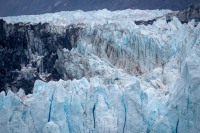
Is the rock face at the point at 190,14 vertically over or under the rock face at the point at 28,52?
over

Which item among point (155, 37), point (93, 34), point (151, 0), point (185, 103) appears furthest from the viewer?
point (151, 0)

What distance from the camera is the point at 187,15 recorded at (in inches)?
1169

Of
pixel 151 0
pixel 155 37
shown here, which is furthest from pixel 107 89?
pixel 151 0

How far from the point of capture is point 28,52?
76.8ft

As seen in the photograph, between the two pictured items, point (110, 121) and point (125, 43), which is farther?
point (125, 43)

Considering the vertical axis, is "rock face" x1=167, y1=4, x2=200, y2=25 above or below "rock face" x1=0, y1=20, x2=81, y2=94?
above

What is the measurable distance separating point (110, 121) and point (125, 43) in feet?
40.6

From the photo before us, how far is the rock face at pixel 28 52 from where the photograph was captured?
776 inches

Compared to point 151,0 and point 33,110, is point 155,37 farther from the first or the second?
point 151,0

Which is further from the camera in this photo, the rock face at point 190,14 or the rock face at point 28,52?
the rock face at point 190,14

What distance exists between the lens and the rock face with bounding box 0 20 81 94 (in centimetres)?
1972

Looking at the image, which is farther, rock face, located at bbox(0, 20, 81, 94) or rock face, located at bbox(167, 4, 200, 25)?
rock face, located at bbox(167, 4, 200, 25)

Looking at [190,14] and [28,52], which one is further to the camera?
[190,14]

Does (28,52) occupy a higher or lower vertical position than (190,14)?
lower
